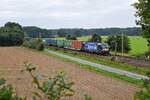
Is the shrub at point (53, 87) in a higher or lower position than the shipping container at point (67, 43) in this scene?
higher

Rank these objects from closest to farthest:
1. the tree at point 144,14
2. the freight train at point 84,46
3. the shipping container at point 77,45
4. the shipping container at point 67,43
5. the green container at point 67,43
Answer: the tree at point 144,14 → the freight train at point 84,46 → the shipping container at point 77,45 → the green container at point 67,43 → the shipping container at point 67,43

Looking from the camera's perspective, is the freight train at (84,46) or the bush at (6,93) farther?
the freight train at (84,46)

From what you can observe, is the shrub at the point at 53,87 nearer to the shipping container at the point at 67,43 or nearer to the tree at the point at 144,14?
the tree at the point at 144,14

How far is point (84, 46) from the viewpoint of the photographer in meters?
82.2

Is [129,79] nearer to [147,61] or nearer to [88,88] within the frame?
[88,88]

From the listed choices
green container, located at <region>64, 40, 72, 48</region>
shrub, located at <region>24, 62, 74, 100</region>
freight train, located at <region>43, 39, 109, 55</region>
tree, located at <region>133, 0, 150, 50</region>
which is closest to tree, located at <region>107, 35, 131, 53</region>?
freight train, located at <region>43, 39, 109, 55</region>

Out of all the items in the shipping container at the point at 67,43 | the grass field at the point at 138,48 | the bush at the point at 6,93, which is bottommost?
→ the grass field at the point at 138,48

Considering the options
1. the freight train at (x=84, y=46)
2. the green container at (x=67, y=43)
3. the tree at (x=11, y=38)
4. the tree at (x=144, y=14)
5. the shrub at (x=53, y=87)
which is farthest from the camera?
the tree at (x=11, y=38)

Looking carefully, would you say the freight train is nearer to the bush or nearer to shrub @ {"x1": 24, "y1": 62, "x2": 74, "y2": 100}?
the bush

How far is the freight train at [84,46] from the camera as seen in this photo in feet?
232

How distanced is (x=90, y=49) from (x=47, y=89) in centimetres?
7329

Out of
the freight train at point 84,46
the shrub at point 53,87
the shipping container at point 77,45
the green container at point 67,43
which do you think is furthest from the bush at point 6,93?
the green container at point 67,43

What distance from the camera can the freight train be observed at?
232 ft

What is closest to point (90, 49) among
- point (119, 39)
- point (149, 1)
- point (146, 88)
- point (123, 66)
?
point (119, 39)
